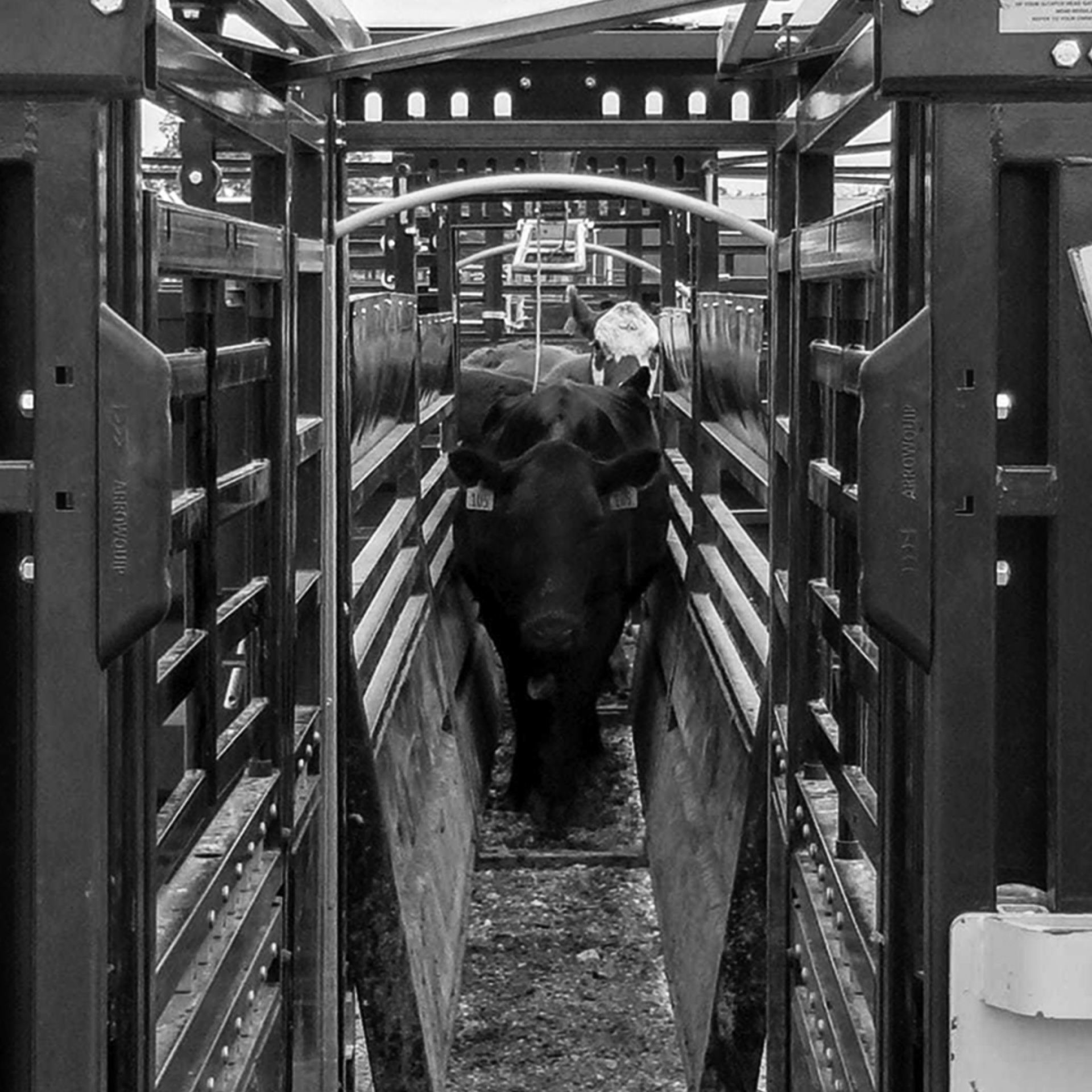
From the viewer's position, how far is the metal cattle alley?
5.79ft

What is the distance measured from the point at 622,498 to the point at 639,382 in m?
1.64

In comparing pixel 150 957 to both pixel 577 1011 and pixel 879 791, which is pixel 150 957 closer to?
pixel 879 791

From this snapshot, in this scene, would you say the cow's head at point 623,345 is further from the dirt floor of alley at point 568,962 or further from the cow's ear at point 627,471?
the dirt floor of alley at point 568,962

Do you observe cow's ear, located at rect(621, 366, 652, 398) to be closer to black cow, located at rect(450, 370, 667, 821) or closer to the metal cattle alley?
black cow, located at rect(450, 370, 667, 821)

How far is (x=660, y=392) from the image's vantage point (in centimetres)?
1045

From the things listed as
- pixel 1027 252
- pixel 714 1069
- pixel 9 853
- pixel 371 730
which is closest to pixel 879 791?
pixel 1027 252

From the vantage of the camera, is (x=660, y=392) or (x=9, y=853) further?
(x=660, y=392)

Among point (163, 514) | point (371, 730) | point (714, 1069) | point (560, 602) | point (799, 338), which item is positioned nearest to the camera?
point (163, 514)

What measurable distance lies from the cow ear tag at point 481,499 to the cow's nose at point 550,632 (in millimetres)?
599

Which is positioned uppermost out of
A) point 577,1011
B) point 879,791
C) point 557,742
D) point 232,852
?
point 879,791

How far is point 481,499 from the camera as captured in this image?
23.2 ft

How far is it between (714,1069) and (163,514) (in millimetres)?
2727

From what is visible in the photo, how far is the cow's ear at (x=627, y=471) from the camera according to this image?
7.10 meters

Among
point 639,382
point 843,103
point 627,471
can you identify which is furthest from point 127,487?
point 639,382
